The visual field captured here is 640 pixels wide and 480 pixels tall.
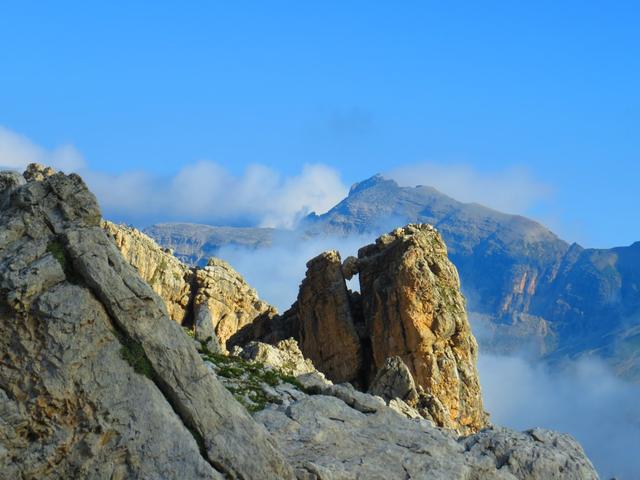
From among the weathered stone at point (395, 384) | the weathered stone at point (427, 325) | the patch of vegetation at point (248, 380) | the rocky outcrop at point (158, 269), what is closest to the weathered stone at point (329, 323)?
the weathered stone at point (427, 325)

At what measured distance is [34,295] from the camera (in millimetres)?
29625

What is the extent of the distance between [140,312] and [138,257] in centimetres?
7092

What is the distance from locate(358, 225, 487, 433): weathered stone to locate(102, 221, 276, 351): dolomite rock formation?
45.2 feet

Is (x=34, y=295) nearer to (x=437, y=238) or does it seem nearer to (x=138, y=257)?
(x=138, y=257)

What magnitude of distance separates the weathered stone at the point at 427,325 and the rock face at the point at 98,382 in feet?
209

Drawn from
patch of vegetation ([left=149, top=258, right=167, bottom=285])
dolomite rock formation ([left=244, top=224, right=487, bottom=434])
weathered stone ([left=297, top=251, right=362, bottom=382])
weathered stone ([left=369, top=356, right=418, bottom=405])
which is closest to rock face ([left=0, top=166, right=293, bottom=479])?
weathered stone ([left=369, top=356, right=418, bottom=405])

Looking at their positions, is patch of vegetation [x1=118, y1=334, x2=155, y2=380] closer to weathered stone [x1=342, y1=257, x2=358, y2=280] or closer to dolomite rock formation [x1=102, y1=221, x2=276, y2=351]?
dolomite rock formation [x1=102, y1=221, x2=276, y2=351]

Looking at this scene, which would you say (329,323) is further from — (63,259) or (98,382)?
(98,382)

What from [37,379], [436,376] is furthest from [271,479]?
[436,376]

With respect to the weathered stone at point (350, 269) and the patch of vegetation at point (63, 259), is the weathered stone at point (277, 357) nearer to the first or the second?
the weathered stone at point (350, 269)

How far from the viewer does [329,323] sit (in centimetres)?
10500

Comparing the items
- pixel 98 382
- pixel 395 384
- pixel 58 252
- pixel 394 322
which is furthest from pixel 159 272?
pixel 98 382

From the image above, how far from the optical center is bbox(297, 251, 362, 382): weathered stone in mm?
102438

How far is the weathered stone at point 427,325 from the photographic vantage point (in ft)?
311
